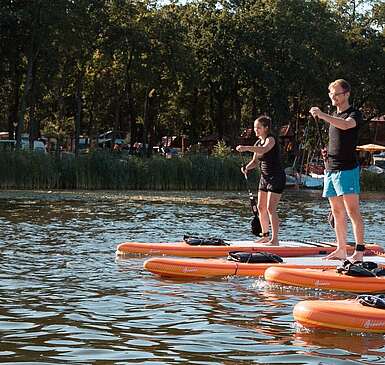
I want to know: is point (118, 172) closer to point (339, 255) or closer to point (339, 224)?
point (339, 255)

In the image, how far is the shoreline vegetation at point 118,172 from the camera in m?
33.9

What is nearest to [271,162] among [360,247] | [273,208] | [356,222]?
[273,208]

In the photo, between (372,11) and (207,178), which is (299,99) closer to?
(372,11)

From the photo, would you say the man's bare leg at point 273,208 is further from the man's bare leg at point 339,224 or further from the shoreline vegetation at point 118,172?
the shoreline vegetation at point 118,172

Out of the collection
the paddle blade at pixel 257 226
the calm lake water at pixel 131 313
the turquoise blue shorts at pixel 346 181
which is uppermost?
the turquoise blue shorts at pixel 346 181

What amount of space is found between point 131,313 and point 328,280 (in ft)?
8.44

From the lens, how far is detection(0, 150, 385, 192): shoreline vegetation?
3391 cm

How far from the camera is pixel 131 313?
30.9ft

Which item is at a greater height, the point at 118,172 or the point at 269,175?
the point at 118,172

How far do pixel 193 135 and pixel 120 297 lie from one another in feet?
165

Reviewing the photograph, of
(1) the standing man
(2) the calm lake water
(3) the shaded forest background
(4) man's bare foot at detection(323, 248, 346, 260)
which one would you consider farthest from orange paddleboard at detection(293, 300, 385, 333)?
(3) the shaded forest background

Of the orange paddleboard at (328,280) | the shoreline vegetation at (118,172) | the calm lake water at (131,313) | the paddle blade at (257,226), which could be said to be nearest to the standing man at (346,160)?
the orange paddleboard at (328,280)

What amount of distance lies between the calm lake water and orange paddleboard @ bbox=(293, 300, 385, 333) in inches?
3.4

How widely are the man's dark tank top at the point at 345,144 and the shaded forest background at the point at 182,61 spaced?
33.6 metres
